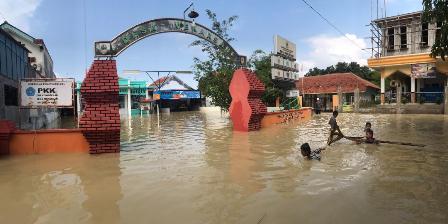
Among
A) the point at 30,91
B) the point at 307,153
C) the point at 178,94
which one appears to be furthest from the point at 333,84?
the point at 30,91

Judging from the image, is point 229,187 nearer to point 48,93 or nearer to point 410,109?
point 48,93

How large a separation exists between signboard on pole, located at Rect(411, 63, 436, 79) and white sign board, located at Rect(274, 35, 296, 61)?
9.57 metres

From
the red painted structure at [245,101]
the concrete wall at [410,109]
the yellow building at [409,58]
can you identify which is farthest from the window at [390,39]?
the red painted structure at [245,101]

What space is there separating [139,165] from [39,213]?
3813 millimetres

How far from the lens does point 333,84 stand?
42406 mm

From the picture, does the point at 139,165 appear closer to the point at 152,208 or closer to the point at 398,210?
the point at 152,208

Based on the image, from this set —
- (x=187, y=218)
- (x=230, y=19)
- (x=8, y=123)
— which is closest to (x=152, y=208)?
(x=187, y=218)

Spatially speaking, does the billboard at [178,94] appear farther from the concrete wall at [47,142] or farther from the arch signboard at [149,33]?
the concrete wall at [47,142]

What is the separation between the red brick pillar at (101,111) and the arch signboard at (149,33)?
1.32 metres

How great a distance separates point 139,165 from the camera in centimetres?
952

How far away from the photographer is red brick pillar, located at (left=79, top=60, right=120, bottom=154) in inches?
434

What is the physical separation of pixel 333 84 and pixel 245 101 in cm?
2738

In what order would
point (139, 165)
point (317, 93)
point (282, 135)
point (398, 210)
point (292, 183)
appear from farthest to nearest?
1. point (317, 93)
2. point (282, 135)
3. point (139, 165)
4. point (292, 183)
5. point (398, 210)

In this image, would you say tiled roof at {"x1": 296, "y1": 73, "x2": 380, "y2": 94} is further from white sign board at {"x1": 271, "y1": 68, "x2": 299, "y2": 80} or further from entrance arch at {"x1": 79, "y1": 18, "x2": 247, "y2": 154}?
entrance arch at {"x1": 79, "y1": 18, "x2": 247, "y2": 154}
